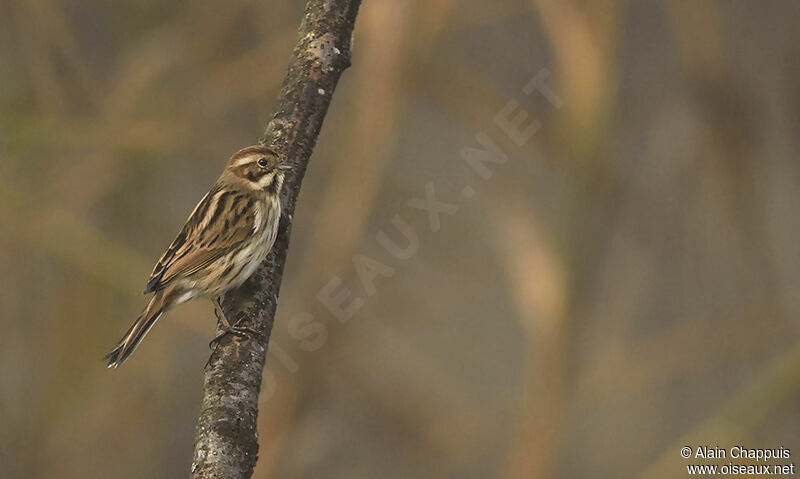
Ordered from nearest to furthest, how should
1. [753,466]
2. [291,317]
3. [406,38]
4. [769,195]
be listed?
[753,466], [406,38], [291,317], [769,195]

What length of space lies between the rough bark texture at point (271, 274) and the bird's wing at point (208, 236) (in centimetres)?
41

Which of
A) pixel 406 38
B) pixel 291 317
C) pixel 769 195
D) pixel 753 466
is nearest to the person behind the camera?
pixel 753 466

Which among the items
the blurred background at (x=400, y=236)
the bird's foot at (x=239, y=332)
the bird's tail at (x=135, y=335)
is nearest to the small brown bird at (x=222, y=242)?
the bird's tail at (x=135, y=335)

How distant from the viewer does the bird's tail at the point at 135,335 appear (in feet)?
11.3

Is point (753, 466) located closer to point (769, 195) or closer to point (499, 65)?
point (769, 195)

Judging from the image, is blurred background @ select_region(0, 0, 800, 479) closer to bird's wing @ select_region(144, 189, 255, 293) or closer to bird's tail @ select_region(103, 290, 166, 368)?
bird's wing @ select_region(144, 189, 255, 293)

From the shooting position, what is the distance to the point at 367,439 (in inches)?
252

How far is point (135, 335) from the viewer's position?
3.50 m

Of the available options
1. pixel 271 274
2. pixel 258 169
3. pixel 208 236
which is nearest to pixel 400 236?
pixel 208 236

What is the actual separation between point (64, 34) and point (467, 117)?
2364 millimetres

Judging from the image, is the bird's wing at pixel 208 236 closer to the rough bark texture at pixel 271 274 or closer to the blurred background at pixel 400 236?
the rough bark texture at pixel 271 274

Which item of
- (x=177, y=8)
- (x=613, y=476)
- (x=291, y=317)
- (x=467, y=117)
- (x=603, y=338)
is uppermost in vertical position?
(x=177, y=8)

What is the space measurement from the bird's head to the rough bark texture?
39mm

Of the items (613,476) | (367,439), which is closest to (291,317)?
(367,439)
